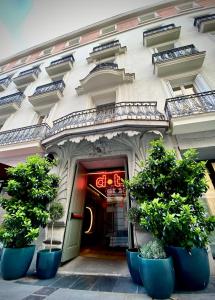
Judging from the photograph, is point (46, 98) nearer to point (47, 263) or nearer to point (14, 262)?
point (14, 262)

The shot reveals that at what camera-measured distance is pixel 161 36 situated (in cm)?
900

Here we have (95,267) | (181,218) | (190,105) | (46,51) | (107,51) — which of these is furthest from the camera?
(46,51)

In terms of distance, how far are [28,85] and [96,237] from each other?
11.3 m

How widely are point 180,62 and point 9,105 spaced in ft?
30.1

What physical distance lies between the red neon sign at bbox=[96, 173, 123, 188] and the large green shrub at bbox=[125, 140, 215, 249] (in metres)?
2.51

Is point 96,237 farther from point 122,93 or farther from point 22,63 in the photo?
point 22,63

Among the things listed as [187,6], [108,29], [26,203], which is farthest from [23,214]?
[187,6]

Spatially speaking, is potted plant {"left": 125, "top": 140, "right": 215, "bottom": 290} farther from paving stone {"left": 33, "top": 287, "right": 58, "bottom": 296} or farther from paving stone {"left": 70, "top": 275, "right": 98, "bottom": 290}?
paving stone {"left": 33, "top": 287, "right": 58, "bottom": 296}

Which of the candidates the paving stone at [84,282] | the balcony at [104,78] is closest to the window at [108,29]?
the balcony at [104,78]

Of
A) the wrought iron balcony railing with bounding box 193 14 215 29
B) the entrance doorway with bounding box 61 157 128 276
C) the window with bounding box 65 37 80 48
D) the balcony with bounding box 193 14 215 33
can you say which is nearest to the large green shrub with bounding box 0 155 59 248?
the entrance doorway with bounding box 61 157 128 276

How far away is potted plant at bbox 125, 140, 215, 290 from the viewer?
2.59m

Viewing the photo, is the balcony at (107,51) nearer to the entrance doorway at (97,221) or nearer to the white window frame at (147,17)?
the white window frame at (147,17)

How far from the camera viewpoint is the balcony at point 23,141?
242 inches

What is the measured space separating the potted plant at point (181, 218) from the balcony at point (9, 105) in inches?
349
